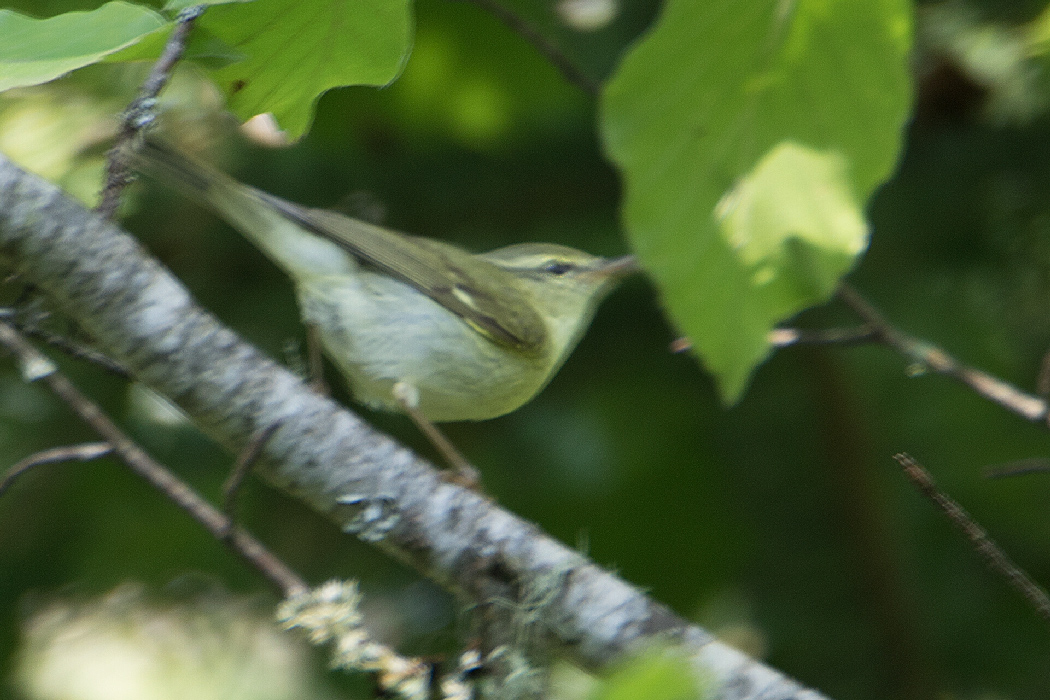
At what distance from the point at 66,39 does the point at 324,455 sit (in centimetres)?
58

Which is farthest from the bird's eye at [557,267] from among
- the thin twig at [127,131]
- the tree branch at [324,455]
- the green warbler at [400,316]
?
the thin twig at [127,131]

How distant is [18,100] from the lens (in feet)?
7.66

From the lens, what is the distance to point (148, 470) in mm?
1360

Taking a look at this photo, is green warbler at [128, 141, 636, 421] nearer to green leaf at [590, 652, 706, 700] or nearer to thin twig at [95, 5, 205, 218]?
thin twig at [95, 5, 205, 218]

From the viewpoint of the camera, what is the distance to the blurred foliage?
245 centimetres

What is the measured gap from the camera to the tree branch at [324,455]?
123 cm

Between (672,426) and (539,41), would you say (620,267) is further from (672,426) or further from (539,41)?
(539,41)

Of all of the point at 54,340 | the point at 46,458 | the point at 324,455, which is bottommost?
the point at 324,455

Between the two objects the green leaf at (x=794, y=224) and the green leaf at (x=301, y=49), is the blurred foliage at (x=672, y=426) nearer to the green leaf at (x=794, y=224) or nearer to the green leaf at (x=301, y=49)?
the green leaf at (x=301, y=49)

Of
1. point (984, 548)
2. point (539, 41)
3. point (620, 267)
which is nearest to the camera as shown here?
point (984, 548)

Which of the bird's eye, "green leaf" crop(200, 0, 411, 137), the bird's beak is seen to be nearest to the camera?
"green leaf" crop(200, 0, 411, 137)

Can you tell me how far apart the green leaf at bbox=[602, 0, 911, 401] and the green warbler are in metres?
1.04

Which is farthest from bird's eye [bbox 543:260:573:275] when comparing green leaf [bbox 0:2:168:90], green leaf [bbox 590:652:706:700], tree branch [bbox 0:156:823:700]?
green leaf [bbox 590:652:706:700]

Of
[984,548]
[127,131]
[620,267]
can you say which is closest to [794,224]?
[984,548]
